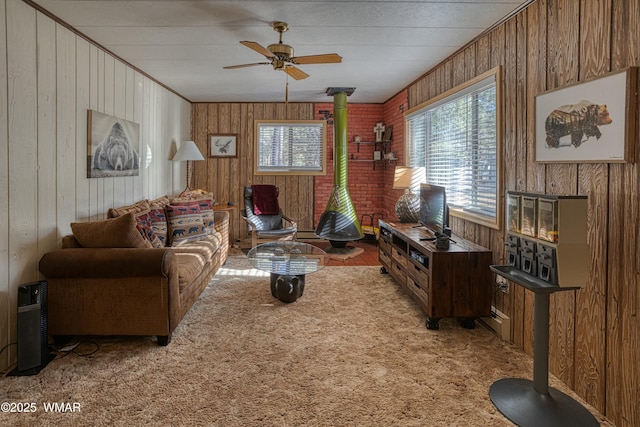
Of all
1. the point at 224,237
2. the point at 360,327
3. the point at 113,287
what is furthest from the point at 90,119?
the point at 360,327

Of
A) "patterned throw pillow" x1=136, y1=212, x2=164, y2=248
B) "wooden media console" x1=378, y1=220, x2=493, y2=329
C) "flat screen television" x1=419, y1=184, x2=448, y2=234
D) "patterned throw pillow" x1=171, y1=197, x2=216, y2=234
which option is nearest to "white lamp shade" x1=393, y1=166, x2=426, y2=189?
"flat screen television" x1=419, y1=184, x2=448, y2=234

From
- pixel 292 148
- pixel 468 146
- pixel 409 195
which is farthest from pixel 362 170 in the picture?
pixel 468 146

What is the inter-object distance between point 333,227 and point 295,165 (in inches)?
63.8

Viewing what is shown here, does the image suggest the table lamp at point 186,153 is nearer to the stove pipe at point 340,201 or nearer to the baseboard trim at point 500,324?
the stove pipe at point 340,201

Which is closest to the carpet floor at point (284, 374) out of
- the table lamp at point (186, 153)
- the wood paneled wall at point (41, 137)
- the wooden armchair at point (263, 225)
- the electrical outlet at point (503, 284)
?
the electrical outlet at point (503, 284)

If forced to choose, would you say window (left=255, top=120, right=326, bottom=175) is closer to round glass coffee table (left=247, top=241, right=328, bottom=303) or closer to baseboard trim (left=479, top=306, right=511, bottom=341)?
round glass coffee table (left=247, top=241, right=328, bottom=303)

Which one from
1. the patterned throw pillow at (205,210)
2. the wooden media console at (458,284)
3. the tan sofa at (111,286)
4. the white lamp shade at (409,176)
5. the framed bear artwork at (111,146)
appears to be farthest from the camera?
the white lamp shade at (409,176)

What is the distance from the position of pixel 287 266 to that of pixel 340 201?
229 centimetres

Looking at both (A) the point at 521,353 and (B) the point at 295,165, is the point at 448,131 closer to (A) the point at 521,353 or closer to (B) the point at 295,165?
(A) the point at 521,353

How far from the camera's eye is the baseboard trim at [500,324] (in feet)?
9.62

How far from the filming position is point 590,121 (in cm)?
211

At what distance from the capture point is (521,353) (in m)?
2.73

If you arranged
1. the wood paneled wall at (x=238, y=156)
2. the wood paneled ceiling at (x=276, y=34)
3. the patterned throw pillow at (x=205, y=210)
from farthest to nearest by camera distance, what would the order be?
the wood paneled wall at (x=238, y=156) → the patterned throw pillow at (x=205, y=210) → the wood paneled ceiling at (x=276, y=34)

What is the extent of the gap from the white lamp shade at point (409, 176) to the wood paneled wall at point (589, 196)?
1.83 m
